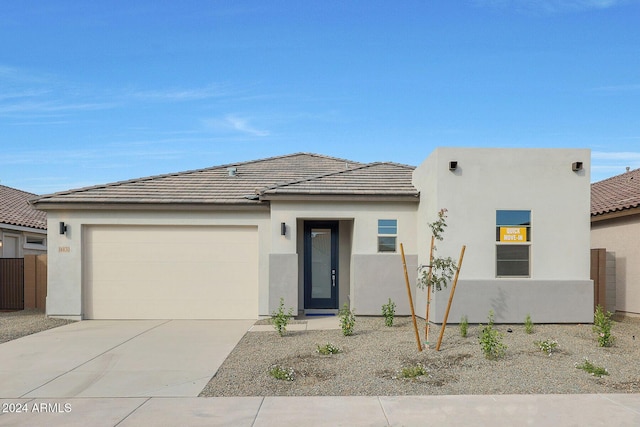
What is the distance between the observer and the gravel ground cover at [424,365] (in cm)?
699

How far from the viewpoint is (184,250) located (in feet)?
45.0

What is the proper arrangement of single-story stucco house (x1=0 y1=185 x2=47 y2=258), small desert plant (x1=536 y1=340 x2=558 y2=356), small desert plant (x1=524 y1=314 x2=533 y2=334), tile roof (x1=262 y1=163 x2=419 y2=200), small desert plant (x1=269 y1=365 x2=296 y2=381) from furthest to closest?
1. single-story stucco house (x1=0 y1=185 x2=47 y2=258)
2. tile roof (x1=262 y1=163 x2=419 y2=200)
3. small desert plant (x1=524 y1=314 x2=533 y2=334)
4. small desert plant (x1=536 y1=340 x2=558 y2=356)
5. small desert plant (x1=269 y1=365 x2=296 y2=381)

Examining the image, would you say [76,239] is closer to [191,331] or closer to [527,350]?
[191,331]

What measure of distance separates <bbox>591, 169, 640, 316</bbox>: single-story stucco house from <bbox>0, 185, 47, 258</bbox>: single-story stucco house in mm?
18016

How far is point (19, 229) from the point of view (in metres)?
18.7

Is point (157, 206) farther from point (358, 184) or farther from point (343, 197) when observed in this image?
point (358, 184)

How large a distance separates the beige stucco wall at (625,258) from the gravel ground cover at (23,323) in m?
14.6

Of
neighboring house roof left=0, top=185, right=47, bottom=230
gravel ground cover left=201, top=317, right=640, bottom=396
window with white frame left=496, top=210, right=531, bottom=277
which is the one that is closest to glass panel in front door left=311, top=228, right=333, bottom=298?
gravel ground cover left=201, top=317, right=640, bottom=396

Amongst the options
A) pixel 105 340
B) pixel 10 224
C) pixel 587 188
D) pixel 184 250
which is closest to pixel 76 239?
pixel 184 250

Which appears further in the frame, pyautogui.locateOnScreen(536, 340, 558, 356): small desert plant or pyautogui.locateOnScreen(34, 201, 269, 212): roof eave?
pyautogui.locateOnScreen(34, 201, 269, 212): roof eave

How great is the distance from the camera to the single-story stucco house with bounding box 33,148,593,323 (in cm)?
1169

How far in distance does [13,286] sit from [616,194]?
18.7 metres

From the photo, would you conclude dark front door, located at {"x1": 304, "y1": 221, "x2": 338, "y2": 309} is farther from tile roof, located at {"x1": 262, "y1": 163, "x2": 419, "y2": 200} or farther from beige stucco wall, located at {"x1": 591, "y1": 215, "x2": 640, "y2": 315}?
beige stucco wall, located at {"x1": 591, "y1": 215, "x2": 640, "y2": 315}

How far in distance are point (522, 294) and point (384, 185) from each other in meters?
4.26
